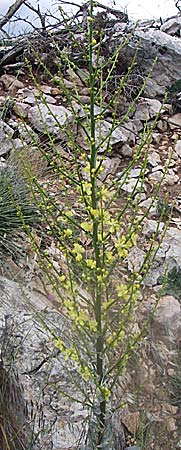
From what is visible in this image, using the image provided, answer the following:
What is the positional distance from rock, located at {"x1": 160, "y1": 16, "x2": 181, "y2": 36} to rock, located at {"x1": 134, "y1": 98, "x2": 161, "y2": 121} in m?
1.03

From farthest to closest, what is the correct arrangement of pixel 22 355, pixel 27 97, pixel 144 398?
1. pixel 27 97
2. pixel 144 398
3. pixel 22 355

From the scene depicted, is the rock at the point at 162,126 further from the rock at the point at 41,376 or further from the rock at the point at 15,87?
the rock at the point at 41,376

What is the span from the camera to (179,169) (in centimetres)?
413

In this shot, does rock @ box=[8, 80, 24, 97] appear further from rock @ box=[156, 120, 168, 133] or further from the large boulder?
rock @ box=[156, 120, 168, 133]

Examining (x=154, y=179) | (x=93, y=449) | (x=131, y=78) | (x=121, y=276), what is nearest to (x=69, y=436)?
(x=93, y=449)

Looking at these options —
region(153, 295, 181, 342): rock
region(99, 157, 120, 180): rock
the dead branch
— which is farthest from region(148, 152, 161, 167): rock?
the dead branch

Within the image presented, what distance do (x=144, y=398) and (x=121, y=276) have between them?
76 centimetres

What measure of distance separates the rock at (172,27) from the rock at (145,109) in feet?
3.39

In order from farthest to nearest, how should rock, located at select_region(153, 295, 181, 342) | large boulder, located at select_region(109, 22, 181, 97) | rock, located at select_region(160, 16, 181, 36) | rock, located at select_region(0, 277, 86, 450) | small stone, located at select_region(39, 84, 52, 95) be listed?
1. rock, located at select_region(160, 16, 181, 36)
2. large boulder, located at select_region(109, 22, 181, 97)
3. small stone, located at select_region(39, 84, 52, 95)
4. rock, located at select_region(153, 295, 181, 342)
5. rock, located at select_region(0, 277, 86, 450)

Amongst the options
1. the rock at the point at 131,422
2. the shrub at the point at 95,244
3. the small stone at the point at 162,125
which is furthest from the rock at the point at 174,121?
the shrub at the point at 95,244

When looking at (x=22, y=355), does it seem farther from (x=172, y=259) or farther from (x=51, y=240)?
(x=172, y=259)

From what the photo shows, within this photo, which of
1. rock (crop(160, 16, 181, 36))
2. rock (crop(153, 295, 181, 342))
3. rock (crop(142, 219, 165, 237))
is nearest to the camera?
rock (crop(153, 295, 181, 342))

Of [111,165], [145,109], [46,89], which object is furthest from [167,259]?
[46,89]

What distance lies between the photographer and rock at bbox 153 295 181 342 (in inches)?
104
